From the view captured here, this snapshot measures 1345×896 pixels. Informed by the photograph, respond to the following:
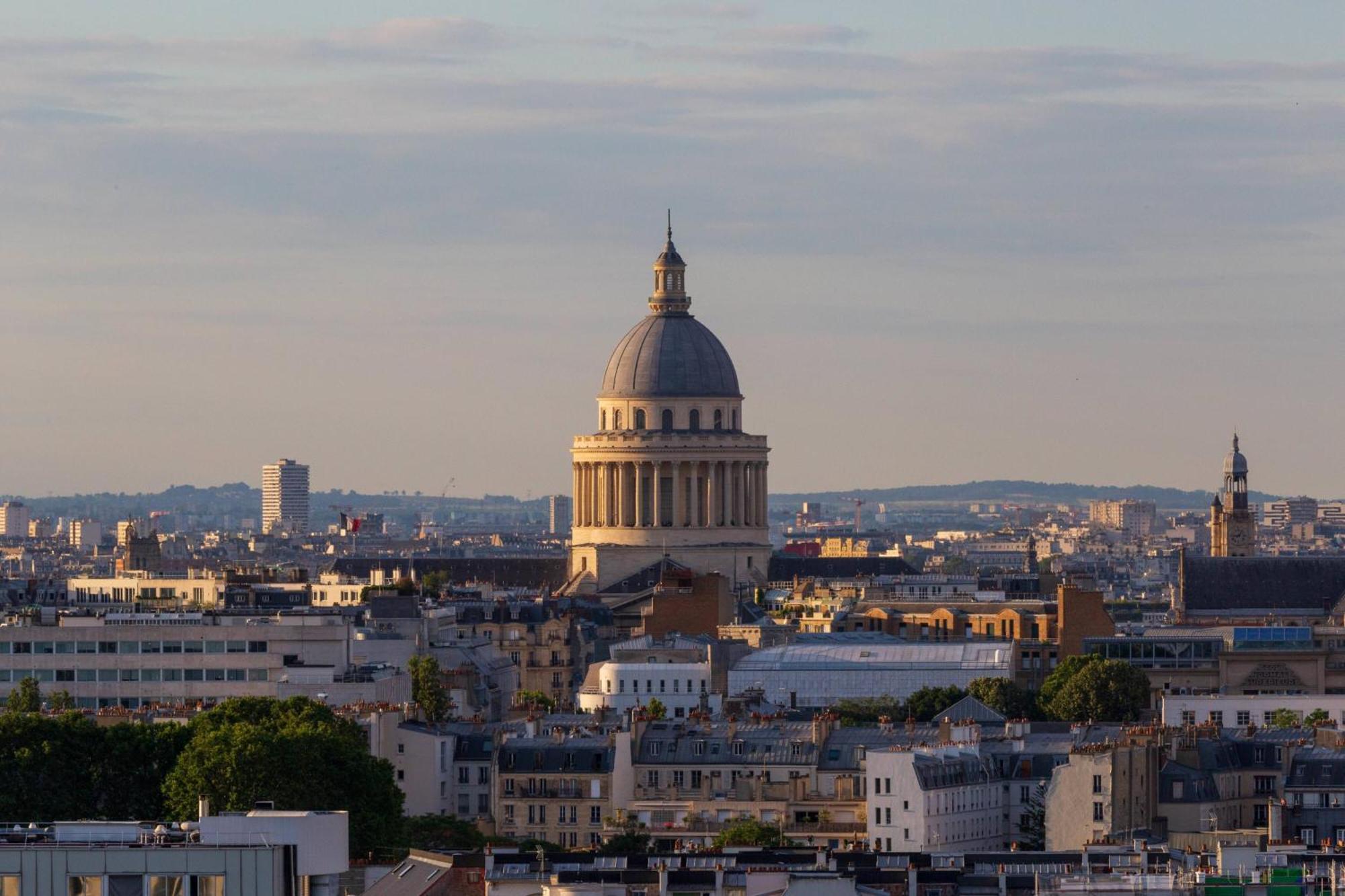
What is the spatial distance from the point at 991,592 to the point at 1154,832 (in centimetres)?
10496

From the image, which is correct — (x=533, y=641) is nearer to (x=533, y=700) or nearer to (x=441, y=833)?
(x=533, y=700)

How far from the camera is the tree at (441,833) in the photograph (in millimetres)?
87938

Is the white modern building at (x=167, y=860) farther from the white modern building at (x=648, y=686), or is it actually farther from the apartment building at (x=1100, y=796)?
the white modern building at (x=648, y=686)

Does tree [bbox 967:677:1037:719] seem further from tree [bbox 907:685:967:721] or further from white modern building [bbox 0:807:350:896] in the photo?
white modern building [bbox 0:807:350:896]

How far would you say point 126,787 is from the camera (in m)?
92.7

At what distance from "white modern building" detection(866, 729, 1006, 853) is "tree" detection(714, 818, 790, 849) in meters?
2.11

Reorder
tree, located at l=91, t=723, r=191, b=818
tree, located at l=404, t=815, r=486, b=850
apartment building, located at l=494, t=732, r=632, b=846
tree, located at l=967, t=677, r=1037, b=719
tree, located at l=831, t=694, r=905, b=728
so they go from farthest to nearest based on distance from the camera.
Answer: tree, located at l=967, t=677, r=1037, b=719 → tree, located at l=831, t=694, r=905, b=728 → apartment building, located at l=494, t=732, r=632, b=846 → tree, located at l=91, t=723, r=191, b=818 → tree, located at l=404, t=815, r=486, b=850

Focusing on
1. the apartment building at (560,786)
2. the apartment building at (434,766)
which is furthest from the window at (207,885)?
the apartment building at (434,766)

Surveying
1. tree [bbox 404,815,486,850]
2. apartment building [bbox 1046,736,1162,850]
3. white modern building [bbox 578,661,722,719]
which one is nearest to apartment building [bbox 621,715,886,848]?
tree [bbox 404,815,486,850]

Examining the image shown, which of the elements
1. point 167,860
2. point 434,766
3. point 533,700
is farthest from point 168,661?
point 167,860

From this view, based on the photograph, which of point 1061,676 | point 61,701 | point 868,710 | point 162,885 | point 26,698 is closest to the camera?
point 162,885

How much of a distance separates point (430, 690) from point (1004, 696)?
23.6 metres

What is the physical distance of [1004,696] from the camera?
464 feet

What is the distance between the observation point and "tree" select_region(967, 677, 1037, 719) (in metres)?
139
